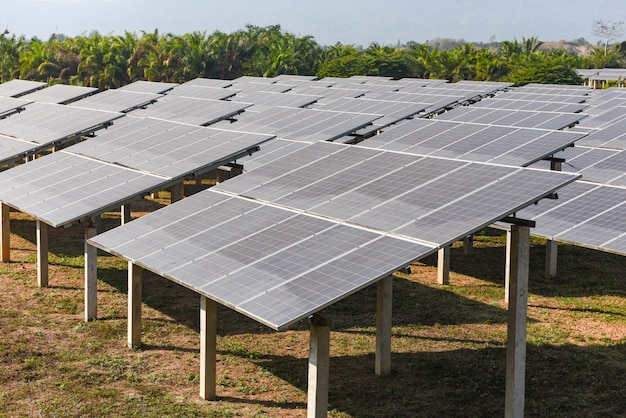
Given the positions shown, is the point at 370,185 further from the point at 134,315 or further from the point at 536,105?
the point at 536,105

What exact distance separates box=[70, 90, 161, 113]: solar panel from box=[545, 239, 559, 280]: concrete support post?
2186 centimetres

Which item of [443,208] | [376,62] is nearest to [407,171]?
[443,208]

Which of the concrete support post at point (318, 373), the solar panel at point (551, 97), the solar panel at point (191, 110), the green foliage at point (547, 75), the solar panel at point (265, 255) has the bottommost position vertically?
the concrete support post at point (318, 373)

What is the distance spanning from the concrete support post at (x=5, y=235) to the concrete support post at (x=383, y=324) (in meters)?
13.8

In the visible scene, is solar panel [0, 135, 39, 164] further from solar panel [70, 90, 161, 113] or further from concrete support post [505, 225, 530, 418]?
concrete support post [505, 225, 530, 418]

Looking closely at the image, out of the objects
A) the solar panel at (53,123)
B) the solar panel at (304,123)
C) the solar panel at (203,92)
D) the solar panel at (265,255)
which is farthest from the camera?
the solar panel at (203,92)

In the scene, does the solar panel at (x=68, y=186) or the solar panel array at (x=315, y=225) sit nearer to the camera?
the solar panel array at (x=315, y=225)

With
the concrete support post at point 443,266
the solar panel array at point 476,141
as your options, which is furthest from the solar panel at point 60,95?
the concrete support post at point 443,266

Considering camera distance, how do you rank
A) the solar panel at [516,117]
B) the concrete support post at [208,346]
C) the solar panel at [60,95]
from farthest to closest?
the solar panel at [60,95] < the solar panel at [516,117] < the concrete support post at [208,346]

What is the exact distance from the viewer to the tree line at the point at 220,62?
74.8 meters

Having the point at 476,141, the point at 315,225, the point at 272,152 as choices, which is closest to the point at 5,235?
the point at 272,152

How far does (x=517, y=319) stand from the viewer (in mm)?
13430

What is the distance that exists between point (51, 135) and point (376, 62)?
5279cm

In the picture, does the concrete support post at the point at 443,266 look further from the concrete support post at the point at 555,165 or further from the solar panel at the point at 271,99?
the solar panel at the point at 271,99
